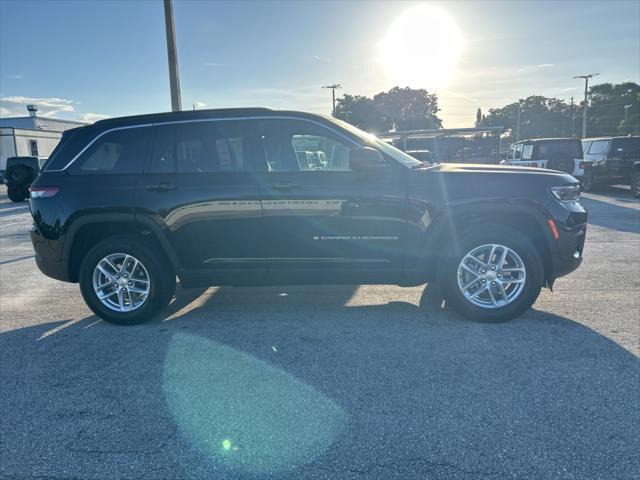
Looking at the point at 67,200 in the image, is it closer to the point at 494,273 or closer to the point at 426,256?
the point at 426,256

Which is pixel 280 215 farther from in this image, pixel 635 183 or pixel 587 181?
pixel 587 181

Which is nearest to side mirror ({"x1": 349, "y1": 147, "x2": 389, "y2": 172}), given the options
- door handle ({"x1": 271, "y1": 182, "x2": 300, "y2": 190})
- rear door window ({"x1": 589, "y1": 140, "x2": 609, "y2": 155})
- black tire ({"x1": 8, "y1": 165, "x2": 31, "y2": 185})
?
door handle ({"x1": 271, "y1": 182, "x2": 300, "y2": 190})

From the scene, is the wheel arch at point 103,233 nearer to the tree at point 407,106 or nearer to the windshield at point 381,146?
the windshield at point 381,146

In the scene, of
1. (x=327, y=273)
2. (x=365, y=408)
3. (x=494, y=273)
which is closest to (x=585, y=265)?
(x=494, y=273)

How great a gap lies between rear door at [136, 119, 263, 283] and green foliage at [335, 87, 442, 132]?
216 feet

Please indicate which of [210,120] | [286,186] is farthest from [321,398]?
[210,120]

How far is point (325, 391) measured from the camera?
321cm

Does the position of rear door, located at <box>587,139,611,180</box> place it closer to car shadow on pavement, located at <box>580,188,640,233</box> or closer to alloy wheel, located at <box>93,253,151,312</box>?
car shadow on pavement, located at <box>580,188,640,233</box>

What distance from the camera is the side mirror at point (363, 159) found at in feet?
13.5

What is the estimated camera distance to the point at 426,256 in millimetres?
4336

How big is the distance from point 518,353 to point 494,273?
2.75 ft

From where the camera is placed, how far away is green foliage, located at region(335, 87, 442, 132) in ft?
239

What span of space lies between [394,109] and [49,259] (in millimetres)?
80918

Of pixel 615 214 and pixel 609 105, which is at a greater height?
pixel 609 105
